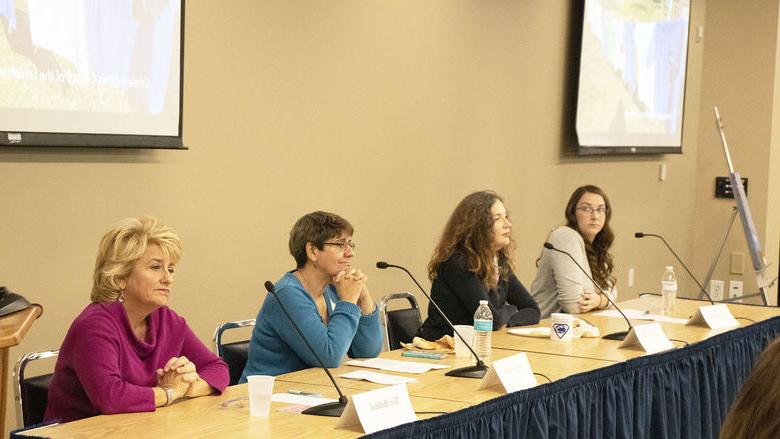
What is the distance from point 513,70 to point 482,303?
292 cm

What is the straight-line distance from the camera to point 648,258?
25.9ft

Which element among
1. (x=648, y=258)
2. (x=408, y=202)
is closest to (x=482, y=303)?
(x=408, y=202)

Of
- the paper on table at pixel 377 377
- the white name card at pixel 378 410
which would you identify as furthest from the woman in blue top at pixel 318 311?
the white name card at pixel 378 410

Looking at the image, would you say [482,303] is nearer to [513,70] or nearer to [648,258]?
[513,70]

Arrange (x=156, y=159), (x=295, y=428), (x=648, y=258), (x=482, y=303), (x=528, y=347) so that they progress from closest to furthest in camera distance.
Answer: (x=295, y=428) → (x=482, y=303) → (x=528, y=347) → (x=156, y=159) → (x=648, y=258)

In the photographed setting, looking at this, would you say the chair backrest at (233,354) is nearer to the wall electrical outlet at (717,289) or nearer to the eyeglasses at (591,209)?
the eyeglasses at (591,209)

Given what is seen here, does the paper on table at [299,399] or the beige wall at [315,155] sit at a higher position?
the beige wall at [315,155]

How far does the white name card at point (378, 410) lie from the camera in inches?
94.7

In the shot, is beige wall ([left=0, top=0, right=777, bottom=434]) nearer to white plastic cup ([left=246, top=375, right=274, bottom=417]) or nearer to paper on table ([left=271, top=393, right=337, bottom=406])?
paper on table ([left=271, top=393, right=337, bottom=406])

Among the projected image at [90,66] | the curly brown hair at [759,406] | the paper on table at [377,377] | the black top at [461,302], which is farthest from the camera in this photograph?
the black top at [461,302]

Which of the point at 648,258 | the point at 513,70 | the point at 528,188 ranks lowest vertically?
Result: the point at 648,258

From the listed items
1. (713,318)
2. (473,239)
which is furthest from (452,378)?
(713,318)

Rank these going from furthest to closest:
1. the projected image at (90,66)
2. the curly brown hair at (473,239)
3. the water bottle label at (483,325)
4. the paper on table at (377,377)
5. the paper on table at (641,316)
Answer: the paper on table at (641,316), the curly brown hair at (473,239), the projected image at (90,66), the water bottle label at (483,325), the paper on table at (377,377)

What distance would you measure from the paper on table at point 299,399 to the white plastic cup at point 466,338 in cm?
72
